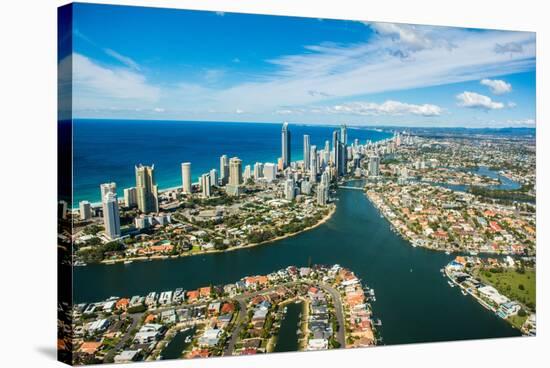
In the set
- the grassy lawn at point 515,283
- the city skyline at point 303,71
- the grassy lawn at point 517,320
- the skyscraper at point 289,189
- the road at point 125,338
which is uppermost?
the city skyline at point 303,71

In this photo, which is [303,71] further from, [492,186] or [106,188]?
[492,186]

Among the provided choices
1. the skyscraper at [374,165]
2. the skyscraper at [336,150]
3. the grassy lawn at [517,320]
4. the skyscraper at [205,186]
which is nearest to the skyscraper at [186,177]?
the skyscraper at [205,186]

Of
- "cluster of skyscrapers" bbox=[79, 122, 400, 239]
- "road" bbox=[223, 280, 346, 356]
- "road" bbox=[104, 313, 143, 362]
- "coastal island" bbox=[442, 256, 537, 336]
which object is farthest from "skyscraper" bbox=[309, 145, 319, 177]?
"road" bbox=[104, 313, 143, 362]

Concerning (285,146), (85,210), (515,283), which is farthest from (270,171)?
(515,283)

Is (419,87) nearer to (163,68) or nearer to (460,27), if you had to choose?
(460,27)

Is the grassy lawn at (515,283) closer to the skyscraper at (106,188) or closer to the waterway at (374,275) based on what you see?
the waterway at (374,275)

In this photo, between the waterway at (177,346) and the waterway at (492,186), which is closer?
A: the waterway at (177,346)

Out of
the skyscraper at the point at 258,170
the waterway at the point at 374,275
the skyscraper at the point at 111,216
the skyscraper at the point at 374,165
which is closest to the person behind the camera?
the skyscraper at the point at 111,216
